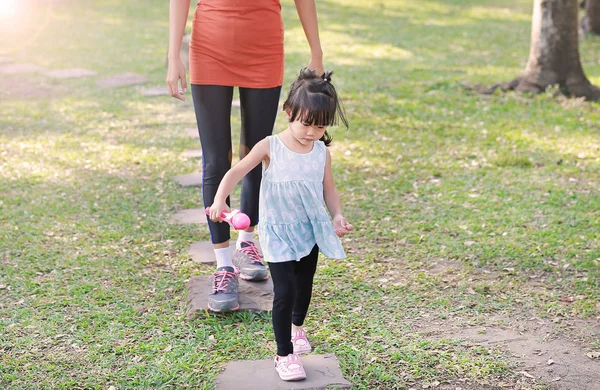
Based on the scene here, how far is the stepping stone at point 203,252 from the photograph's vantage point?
389 centimetres

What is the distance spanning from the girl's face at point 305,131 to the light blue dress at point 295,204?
7cm

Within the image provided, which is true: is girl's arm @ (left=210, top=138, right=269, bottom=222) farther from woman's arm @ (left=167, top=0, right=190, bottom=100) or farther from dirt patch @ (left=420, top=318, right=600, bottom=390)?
dirt patch @ (left=420, top=318, right=600, bottom=390)

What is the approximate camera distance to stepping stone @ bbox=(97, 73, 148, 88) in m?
8.50

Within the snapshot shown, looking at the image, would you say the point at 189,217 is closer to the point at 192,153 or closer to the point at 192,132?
the point at 192,153

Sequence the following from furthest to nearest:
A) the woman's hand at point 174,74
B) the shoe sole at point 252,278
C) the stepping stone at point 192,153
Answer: the stepping stone at point 192,153, the shoe sole at point 252,278, the woman's hand at point 174,74

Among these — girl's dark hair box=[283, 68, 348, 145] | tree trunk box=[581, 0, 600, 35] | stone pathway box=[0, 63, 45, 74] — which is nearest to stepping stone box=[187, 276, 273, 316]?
girl's dark hair box=[283, 68, 348, 145]

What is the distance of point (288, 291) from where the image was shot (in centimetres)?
264

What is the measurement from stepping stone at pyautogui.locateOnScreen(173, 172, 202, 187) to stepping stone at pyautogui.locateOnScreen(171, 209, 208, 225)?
0.47 metres

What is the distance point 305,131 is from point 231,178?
306mm

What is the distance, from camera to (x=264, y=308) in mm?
3273

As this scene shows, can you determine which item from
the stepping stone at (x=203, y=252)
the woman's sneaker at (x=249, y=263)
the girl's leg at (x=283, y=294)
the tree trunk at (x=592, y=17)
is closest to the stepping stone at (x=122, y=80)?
the stepping stone at (x=203, y=252)

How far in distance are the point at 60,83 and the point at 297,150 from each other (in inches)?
258

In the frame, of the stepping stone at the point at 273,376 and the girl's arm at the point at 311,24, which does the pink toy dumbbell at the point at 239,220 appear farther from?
the girl's arm at the point at 311,24

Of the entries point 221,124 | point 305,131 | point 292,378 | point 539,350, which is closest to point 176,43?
point 221,124
